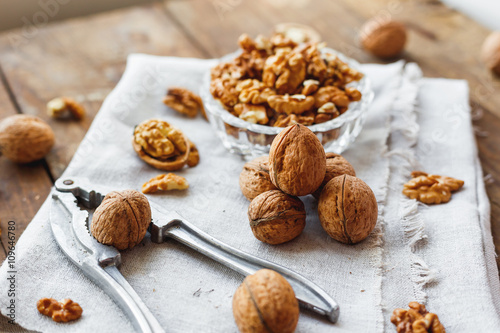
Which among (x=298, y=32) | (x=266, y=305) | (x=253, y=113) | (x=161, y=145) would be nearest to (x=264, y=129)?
(x=253, y=113)

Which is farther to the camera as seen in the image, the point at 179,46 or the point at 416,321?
the point at 179,46

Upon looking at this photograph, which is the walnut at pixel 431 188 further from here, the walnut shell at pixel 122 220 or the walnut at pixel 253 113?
the walnut shell at pixel 122 220

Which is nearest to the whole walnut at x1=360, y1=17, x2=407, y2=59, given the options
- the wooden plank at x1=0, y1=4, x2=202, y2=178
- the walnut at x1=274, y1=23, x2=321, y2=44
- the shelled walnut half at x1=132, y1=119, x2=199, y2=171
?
the walnut at x1=274, y1=23, x2=321, y2=44

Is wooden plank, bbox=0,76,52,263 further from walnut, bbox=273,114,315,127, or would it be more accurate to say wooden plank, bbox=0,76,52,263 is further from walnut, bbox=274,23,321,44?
walnut, bbox=274,23,321,44

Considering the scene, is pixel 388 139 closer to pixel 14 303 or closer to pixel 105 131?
pixel 105 131

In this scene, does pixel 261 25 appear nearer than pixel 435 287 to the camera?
No

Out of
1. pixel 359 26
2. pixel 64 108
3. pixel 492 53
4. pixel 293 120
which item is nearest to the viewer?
pixel 293 120

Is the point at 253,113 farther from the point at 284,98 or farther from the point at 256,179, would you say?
the point at 256,179

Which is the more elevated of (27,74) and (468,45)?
(468,45)

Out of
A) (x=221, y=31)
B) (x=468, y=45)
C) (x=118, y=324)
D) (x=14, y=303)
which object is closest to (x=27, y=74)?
(x=221, y=31)
